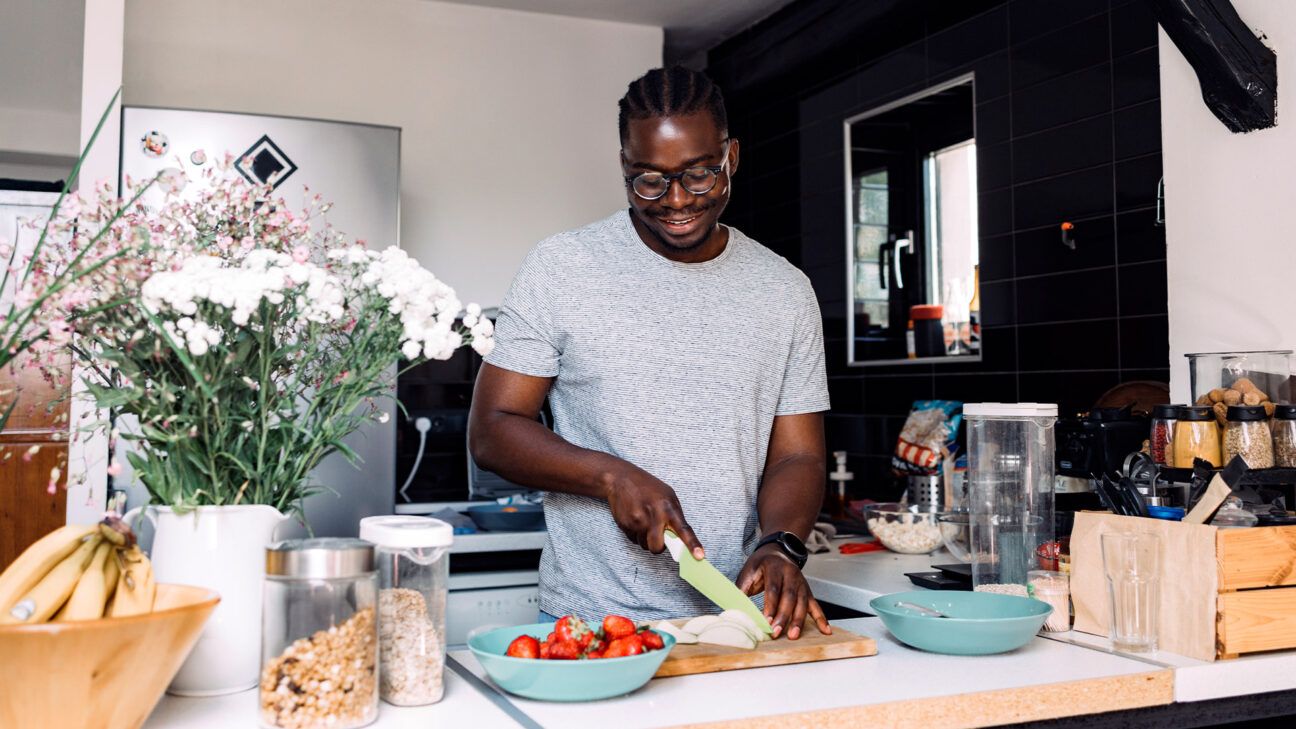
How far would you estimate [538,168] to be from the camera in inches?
169

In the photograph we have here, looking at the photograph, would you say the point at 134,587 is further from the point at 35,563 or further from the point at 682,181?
the point at 682,181

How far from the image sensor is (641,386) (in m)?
1.75

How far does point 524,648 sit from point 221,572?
1.10 feet

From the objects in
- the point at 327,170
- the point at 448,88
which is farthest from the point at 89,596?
the point at 448,88

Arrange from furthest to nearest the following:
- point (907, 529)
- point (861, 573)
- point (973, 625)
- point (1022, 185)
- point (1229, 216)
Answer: point (1022, 185) < point (907, 529) < point (861, 573) < point (1229, 216) < point (973, 625)

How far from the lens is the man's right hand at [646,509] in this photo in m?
1.50

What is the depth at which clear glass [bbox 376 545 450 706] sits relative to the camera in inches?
46.3

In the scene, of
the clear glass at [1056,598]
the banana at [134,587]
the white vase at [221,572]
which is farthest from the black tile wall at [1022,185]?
the banana at [134,587]

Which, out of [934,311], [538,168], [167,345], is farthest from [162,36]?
[167,345]

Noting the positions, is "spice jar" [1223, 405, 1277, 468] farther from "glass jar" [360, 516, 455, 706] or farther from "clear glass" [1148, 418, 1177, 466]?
"glass jar" [360, 516, 455, 706]

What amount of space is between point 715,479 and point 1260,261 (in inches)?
43.4

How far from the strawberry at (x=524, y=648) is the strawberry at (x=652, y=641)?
0.39 ft

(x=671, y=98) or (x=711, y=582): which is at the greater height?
(x=671, y=98)

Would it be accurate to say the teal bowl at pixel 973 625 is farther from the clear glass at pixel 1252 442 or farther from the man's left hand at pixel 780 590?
the clear glass at pixel 1252 442
